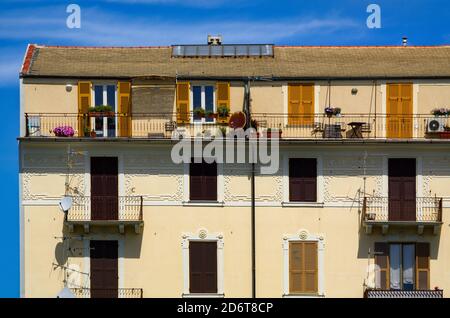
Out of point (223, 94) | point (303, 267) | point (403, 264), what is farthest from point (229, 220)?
point (403, 264)

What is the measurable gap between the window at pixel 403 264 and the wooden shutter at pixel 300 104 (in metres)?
5.78

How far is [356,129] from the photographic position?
52812 millimetres

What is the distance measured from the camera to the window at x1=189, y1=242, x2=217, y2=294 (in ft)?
169

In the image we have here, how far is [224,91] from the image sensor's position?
5334 centimetres

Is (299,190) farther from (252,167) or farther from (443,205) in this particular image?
(443,205)

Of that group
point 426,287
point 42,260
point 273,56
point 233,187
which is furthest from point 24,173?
point 426,287

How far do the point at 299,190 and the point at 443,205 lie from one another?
5.63 metres

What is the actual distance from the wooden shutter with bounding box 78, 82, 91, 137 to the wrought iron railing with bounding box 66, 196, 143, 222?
9.79 feet

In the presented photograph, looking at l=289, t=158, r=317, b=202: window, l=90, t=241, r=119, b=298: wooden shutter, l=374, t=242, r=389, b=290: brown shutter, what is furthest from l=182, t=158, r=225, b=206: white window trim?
l=374, t=242, r=389, b=290: brown shutter

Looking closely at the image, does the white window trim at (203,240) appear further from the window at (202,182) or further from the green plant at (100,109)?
the green plant at (100,109)

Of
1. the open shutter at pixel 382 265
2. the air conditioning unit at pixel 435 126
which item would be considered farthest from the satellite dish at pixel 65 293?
the air conditioning unit at pixel 435 126

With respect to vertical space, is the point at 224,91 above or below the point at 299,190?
above

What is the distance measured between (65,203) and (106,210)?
171cm
